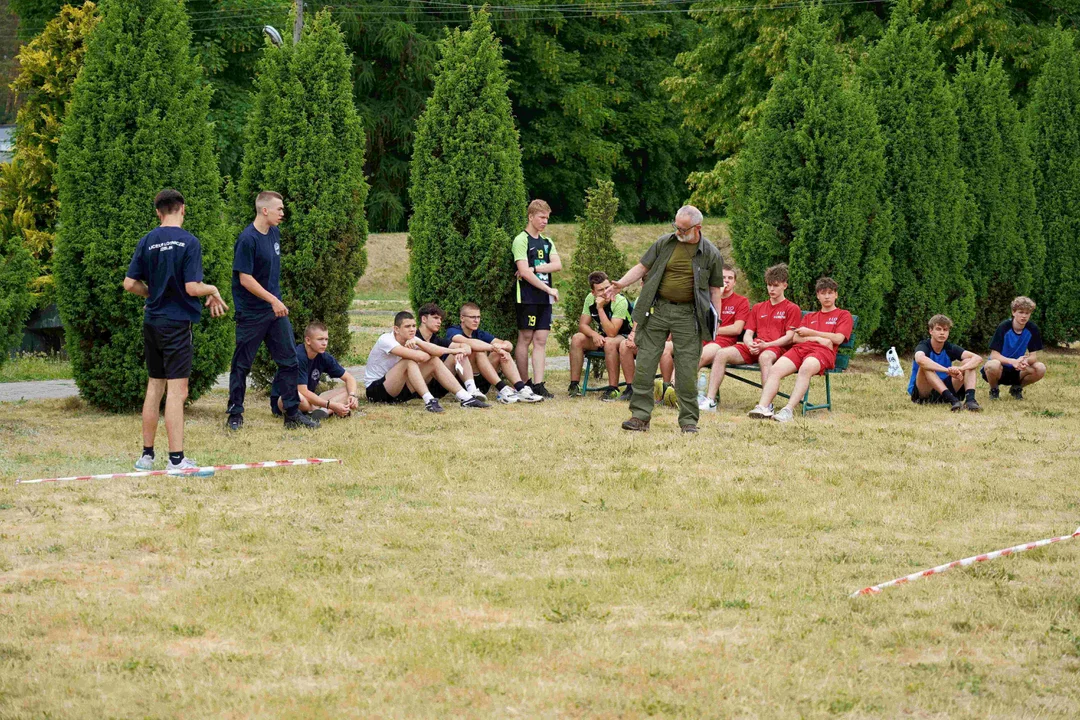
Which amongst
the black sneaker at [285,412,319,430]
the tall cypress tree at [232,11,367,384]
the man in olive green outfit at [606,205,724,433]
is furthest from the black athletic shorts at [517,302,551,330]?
the black sneaker at [285,412,319,430]

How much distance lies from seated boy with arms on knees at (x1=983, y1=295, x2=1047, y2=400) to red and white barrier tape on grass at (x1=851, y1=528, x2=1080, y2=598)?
20.1 feet

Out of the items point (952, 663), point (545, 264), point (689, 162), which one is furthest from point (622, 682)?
point (689, 162)

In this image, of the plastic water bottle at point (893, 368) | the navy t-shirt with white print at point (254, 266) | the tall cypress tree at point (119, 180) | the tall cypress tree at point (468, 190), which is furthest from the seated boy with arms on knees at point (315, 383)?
the plastic water bottle at point (893, 368)

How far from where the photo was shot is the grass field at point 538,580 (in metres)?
4.22

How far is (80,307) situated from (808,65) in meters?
9.22

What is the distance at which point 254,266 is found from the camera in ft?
33.8

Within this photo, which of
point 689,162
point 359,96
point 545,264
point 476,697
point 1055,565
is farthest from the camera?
point 689,162

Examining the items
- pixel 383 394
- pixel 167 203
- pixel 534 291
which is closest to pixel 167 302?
pixel 167 203

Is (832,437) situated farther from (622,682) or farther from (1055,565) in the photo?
(622,682)

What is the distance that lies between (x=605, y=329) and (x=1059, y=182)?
33.2 ft

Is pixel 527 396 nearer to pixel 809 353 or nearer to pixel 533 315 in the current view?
pixel 533 315

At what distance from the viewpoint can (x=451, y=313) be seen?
12891mm

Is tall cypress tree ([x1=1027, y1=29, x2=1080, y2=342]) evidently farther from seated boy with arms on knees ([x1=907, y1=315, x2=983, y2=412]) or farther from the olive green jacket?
the olive green jacket

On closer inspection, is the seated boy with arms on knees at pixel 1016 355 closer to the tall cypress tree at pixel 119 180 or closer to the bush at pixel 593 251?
the bush at pixel 593 251
